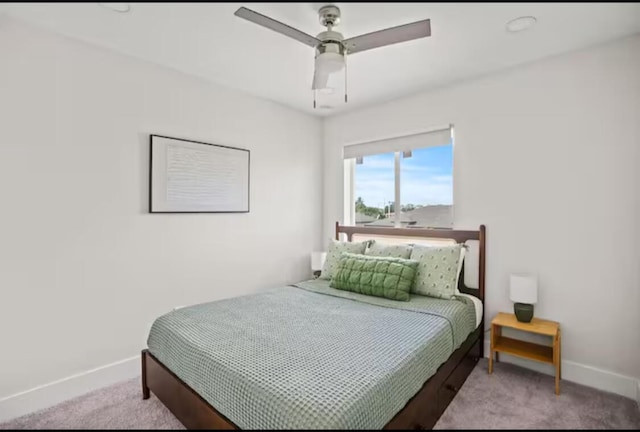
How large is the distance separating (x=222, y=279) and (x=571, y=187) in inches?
119

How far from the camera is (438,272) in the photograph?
2.73 metres

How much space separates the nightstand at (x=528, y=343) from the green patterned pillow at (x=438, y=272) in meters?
0.45

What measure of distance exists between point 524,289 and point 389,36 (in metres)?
2.06

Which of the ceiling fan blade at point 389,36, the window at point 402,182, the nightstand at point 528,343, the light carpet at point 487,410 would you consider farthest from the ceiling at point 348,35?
the light carpet at point 487,410

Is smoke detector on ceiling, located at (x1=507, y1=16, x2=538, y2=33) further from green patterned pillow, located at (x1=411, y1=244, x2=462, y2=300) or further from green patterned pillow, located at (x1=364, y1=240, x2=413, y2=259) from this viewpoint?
green patterned pillow, located at (x1=364, y1=240, x2=413, y2=259)

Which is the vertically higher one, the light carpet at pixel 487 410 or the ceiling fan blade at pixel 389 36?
the ceiling fan blade at pixel 389 36

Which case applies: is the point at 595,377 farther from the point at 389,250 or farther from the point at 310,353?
the point at 310,353

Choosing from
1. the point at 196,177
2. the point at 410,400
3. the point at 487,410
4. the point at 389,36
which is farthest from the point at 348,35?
the point at 487,410

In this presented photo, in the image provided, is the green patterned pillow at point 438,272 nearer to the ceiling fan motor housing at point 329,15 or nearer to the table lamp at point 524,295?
the table lamp at point 524,295

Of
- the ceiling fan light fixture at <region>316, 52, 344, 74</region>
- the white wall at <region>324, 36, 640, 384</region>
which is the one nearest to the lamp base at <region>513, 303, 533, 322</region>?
the white wall at <region>324, 36, 640, 384</region>

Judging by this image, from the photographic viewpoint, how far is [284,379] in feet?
4.76

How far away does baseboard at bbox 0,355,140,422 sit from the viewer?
2100 mm

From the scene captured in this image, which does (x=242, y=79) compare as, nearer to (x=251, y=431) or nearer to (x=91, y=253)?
(x=91, y=253)

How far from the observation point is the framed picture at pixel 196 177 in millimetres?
2738
